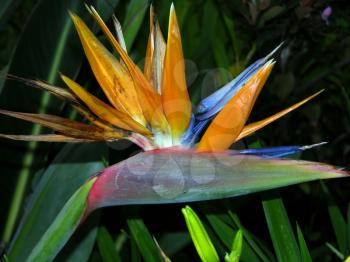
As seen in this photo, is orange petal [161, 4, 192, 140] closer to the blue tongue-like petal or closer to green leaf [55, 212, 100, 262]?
the blue tongue-like petal

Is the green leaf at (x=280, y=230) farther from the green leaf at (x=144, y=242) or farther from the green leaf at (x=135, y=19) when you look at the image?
the green leaf at (x=135, y=19)

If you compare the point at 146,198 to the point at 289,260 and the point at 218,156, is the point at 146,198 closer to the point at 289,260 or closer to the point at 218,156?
the point at 218,156

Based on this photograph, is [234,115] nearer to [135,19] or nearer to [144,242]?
[144,242]

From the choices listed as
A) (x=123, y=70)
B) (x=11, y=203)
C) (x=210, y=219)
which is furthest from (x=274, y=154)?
(x=11, y=203)

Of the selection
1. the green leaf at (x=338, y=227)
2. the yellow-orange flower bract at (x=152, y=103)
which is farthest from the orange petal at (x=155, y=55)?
the green leaf at (x=338, y=227)

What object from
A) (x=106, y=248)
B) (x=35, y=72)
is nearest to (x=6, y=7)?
(x=35, y=72)

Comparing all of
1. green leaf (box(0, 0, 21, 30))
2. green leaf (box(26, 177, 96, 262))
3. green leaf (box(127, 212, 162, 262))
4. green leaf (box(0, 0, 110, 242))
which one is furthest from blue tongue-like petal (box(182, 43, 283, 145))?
green leaf (box(0, 0, 21, 30))
